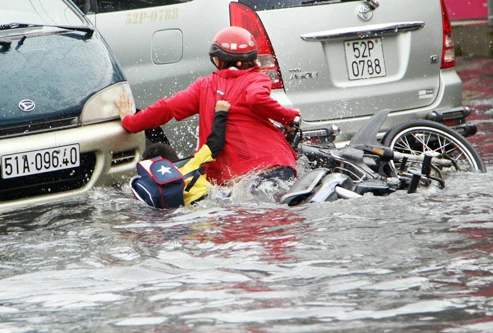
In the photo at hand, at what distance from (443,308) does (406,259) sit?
89cm

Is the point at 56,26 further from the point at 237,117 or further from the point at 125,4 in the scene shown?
the point at 237,117

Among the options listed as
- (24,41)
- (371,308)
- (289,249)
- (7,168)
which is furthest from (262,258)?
(24,41)

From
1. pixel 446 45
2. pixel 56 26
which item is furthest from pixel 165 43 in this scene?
pixel 446 45

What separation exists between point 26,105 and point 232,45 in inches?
54.9

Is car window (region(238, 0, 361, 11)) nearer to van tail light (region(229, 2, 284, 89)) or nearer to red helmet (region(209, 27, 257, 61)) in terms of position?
van tail light (region(229, 2, 284, 89))

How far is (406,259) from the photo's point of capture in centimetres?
562

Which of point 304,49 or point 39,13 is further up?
point 39,13

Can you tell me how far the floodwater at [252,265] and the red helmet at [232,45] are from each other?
0.95 metres

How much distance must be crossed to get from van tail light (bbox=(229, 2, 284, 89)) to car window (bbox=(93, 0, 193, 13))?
45 cm

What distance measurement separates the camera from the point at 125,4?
8.70 metres

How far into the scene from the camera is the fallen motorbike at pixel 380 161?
7301mm

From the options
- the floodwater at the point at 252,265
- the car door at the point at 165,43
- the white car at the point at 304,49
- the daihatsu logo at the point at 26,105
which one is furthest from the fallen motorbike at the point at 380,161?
the daihatsu logo at the point at 26,105

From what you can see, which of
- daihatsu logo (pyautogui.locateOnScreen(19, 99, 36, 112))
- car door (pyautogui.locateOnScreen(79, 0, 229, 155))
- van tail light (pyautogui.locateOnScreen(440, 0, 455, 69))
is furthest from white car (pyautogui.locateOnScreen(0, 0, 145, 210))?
van tail light (pyautogui.locateOnScreen(440, 0, 455, 69))

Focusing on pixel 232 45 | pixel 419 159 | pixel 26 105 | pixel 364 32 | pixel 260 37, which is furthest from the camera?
pixel 364 32
